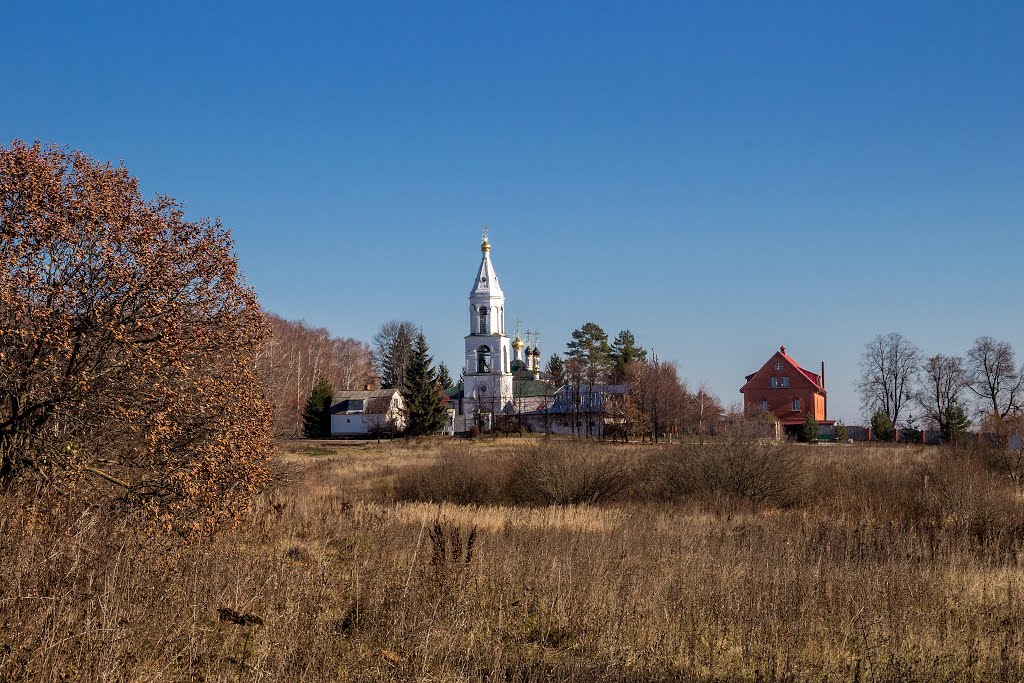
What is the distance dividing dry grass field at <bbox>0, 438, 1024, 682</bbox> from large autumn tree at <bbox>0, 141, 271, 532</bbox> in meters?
1.00

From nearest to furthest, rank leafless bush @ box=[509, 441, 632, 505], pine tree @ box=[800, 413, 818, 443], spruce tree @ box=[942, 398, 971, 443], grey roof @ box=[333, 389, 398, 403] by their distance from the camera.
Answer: leafless bush @ box=[509, 441, 632, 505] → spruce tree @ box=[942, 398, 971, 443] → pine tree @ box=[800, 413, 818, 443] → grey roof @ box=[333, 389, 398, 403]

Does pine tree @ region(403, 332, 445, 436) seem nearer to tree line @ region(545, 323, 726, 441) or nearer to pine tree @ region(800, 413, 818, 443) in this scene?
tree line @ region(545, 323, 726, 441)

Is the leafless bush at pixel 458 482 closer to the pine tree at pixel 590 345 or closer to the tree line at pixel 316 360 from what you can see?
the tree line at pixel 316 360

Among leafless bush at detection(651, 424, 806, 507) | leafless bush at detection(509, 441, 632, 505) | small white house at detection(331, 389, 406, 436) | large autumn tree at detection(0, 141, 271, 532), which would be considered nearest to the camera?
large autumn tree at detection(0, 141, 271, 532)

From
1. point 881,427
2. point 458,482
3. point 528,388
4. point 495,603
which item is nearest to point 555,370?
point 528,388

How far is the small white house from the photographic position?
76625 millimetres

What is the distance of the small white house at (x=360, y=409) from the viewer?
251 ft

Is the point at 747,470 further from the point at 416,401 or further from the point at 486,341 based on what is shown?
the point at 486,341

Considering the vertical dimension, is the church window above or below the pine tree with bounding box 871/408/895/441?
above

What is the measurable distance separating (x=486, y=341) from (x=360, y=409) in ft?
50.4

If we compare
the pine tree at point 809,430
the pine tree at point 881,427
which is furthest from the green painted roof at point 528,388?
the pine tree at point 809,430

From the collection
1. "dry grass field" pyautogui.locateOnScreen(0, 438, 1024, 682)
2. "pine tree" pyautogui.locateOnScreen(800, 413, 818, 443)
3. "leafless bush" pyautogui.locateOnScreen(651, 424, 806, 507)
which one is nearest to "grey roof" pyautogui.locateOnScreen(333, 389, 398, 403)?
"pine tree" pyautogui.locateOnScreen(800, 413, 818, 443)

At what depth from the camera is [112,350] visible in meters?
11.5

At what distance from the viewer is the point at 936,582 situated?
37.3 feet
